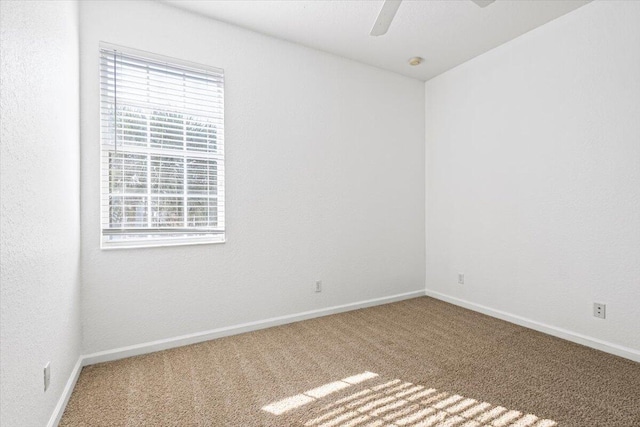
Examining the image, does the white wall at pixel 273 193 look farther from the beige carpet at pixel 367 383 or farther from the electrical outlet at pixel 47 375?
the electrical outlet at pixel 47 375

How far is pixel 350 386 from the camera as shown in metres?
2.00

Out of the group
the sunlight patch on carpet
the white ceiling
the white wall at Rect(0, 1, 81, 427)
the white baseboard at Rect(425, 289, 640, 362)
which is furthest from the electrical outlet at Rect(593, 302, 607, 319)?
the white wall at Rect(0, 1, 81, 427)

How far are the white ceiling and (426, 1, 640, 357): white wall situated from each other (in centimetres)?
25

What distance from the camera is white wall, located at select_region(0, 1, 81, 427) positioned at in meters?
1.15

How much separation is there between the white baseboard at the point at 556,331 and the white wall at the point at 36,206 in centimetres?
354

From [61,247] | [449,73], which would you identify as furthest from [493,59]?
[61,247]

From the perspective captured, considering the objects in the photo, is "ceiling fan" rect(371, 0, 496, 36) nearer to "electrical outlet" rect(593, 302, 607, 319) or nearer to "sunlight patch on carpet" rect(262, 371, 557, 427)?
"sunlight patch on carpet" rect(262, 371, 557, 427)

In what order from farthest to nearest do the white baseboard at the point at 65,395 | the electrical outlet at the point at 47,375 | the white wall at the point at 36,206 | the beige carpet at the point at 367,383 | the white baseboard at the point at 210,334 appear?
the white baseboard at the point at 210,334, the beige carpet at the point at 367,383, the white baseboard at the point at 65,395, the electrical outlet at the point at 47,375, the white wall at the point at 36,206

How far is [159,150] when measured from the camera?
254 cm

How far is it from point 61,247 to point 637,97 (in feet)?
12.8

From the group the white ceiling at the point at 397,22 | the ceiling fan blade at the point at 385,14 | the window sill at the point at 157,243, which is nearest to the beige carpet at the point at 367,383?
the window sill at the point at 157,243

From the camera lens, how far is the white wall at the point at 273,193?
2340mm

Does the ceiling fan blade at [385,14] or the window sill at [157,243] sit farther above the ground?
the ceiling fan blade at [385,14]

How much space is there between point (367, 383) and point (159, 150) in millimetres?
2313
